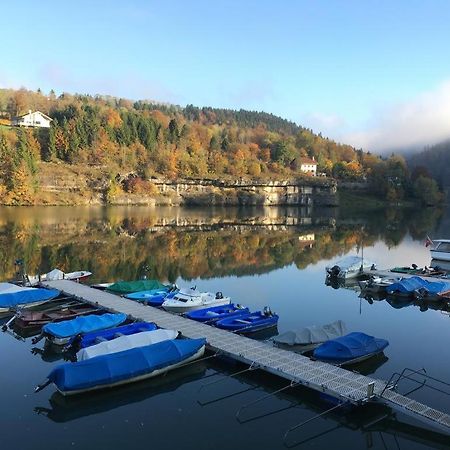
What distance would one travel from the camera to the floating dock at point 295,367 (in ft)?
67.7

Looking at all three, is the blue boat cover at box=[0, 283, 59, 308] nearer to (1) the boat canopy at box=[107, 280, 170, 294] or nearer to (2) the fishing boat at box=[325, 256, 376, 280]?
(1) the boat canopy at box=[107, 280, 170, 294]

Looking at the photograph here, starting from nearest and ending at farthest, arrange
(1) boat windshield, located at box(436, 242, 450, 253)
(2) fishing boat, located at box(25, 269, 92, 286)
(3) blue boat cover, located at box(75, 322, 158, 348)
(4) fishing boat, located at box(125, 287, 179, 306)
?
(3) blue boat cover, located at box(75, 322, 158, 348), (4) fishing boat, located at box(125, 287, 179, 306), (2) fishing boat, located at box(25, 269, 92, 286), (1) boat windshield, located at box(436, 242, 450, 253)

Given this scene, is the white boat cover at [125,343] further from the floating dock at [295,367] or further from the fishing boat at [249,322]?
the fishing boat at [249,322]

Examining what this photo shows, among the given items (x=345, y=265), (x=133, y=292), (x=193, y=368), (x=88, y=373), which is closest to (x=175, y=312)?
(x=133, y=292)

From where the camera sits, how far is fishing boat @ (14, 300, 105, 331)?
3244 centimetres

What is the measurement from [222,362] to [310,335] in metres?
5.30

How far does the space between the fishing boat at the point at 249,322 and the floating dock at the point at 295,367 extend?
3.43ft

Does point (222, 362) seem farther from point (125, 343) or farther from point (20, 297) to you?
point (20, 297)

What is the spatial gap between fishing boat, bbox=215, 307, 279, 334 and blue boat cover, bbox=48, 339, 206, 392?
593cm

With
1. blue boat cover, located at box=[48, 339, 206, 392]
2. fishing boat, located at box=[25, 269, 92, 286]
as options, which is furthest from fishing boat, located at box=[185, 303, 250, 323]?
fishing boat, located at box=[25, 269, 92, 286]

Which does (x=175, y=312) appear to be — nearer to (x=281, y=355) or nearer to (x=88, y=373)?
(x=281, y=355)

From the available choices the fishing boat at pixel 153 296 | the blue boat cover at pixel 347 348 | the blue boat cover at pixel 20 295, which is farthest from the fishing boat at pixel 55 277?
the blue boat cover at pixel 347 348

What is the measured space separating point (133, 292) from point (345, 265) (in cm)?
2483

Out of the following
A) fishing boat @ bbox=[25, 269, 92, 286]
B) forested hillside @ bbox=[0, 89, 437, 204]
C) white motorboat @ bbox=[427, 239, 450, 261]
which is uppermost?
forested hillside @ bbox=[0, 89, 437, 204]
